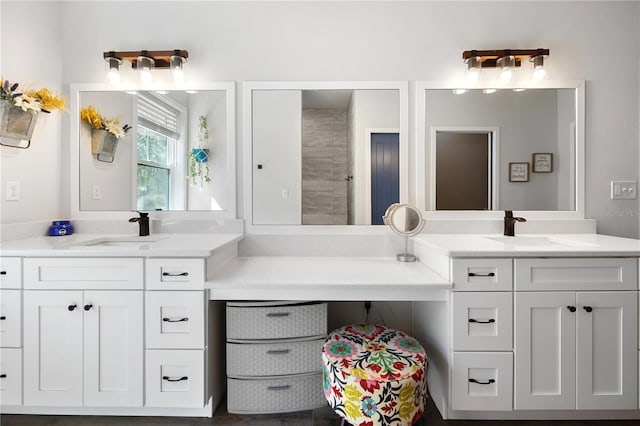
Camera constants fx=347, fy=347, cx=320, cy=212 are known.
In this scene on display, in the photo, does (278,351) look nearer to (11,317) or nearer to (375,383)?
(375,383)

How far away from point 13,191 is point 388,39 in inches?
87.4

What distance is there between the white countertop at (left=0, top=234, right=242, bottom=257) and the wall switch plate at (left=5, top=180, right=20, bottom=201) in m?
0.23

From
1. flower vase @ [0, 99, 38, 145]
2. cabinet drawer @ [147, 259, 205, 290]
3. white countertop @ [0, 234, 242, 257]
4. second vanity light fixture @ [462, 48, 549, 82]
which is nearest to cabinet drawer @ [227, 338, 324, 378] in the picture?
cabinet drawer @ [147, 259, 205, 290]

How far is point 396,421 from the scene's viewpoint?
54.2 inches

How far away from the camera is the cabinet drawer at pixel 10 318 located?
1.53m

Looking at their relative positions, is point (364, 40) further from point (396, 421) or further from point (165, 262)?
point (396, 421)

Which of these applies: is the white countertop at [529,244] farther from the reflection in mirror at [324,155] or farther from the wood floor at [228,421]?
the wood floor at [228,421]

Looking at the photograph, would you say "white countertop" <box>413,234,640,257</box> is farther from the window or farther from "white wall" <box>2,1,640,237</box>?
the window

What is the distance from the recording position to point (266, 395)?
5.46 ft

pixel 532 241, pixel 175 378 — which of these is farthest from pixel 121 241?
pixel 532 241

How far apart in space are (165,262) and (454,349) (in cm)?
133

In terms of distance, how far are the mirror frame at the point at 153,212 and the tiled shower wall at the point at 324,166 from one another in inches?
17.0

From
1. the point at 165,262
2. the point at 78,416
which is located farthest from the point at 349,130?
the point at 78,416

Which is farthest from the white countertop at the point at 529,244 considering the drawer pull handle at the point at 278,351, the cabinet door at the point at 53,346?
the cabinet door at the point at 53,346
